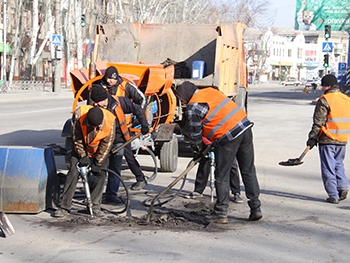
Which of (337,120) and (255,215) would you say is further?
(337,120)

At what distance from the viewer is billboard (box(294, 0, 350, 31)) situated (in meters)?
42.1

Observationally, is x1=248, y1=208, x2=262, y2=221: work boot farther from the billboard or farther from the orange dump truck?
the billboard

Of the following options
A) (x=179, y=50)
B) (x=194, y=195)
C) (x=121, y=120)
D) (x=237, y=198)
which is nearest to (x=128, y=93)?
(x=121, y=120)

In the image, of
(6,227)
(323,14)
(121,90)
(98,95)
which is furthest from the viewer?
(323,14)

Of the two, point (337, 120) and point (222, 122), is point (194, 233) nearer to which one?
point (222, 122)

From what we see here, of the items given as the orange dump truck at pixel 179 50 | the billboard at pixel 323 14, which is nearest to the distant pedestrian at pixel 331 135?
the orange dump truck at pixel 179 50

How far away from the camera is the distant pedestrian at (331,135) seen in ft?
28.3

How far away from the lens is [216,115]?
719cm

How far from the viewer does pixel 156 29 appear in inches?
543

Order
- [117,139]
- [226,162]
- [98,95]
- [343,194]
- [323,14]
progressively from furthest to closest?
[323,14], [343,194], [117,139], [98,95], [226,162]

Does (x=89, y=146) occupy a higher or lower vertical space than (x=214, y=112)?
lower

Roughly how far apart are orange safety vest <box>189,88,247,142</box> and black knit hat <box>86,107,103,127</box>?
0.97 meters

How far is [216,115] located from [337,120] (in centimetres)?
217

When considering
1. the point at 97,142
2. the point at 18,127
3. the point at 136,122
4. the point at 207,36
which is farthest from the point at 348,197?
the point at 18,127
